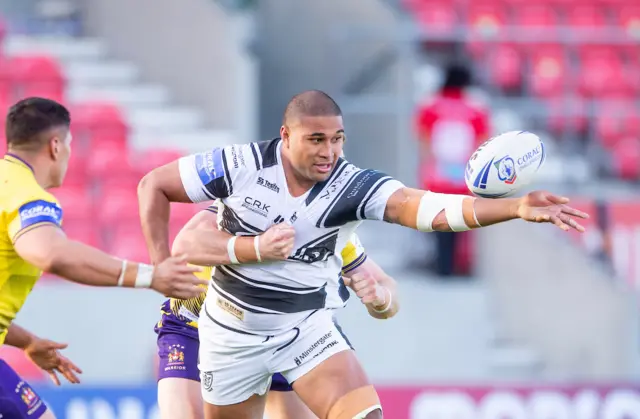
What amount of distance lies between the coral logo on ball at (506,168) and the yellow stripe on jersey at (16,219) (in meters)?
1.88

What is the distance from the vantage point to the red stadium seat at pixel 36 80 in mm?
13070

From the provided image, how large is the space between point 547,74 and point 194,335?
8.70 m

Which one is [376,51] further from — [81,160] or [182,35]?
[81,160]

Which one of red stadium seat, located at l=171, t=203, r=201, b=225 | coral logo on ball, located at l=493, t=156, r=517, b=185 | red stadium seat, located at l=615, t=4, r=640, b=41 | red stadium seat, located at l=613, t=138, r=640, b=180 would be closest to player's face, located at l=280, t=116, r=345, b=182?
coral logo on ball, located at l=493, t=156, r=517, b=185

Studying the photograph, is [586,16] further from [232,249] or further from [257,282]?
[232,249]

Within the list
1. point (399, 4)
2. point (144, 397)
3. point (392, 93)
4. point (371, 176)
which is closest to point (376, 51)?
point (392, 93)

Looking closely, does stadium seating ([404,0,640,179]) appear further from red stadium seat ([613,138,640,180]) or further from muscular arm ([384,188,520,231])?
muscular arm ([384,188,520,231])

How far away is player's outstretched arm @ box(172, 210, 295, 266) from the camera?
19.9ft

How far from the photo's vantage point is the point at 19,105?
606 centimetres

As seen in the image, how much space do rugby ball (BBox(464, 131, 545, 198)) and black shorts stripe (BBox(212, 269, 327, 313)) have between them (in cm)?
105

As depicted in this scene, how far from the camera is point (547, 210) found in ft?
18.0

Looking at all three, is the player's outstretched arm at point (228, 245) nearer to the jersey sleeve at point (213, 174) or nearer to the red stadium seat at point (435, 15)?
the jersey sleeve at point (213, 174)

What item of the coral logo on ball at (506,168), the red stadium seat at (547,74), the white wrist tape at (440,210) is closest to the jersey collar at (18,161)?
the white wrist tape at (440,210)

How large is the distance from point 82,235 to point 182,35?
3342mm
